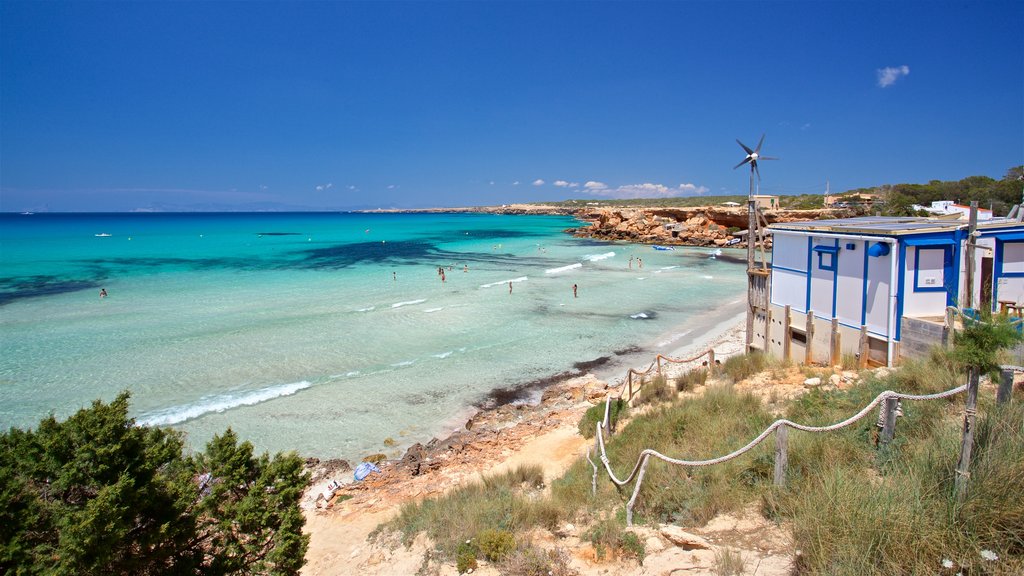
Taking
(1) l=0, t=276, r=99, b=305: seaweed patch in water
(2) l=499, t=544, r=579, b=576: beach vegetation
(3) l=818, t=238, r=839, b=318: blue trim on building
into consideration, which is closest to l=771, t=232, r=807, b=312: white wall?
(3) l=818, t=238, r=839, b=318: blue trim on building

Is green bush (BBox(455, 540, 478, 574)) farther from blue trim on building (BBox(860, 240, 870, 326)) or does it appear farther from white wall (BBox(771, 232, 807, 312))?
white wall (BBox(771, 232, 807, 312))

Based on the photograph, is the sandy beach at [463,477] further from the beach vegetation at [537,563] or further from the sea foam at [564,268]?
the sea foam at [564,268]

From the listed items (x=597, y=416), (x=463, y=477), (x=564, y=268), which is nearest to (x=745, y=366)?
(x=597, y=416)

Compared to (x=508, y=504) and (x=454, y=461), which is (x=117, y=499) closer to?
(x=508, y=504)

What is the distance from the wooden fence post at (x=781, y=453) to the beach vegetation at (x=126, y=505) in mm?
5265

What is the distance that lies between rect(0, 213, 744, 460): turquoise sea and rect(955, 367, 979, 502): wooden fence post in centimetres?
1125

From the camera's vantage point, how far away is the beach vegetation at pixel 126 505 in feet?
14.5

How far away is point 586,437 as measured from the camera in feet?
37.9

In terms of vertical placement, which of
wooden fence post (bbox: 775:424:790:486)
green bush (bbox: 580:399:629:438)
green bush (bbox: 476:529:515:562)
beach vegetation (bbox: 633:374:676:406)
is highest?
wooden fence post (bbox: 775:424:790:486)

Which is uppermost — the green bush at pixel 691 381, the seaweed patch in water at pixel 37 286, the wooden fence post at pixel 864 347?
the wooden fence post at pixel 864 347

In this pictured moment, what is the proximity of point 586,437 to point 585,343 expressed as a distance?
36.5ft

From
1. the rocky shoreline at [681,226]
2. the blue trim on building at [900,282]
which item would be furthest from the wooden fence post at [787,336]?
the rocky shoreline at [681,226]

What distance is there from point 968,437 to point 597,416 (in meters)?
8.14

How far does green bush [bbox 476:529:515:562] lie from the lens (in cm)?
584
